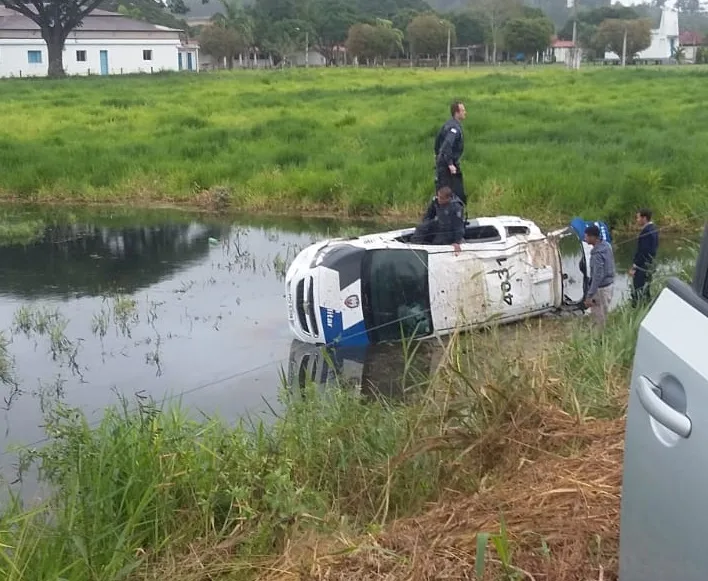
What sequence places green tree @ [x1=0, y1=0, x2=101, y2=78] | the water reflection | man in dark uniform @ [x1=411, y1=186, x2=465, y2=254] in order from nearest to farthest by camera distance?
man in dark uniform @ [x1=411, y1=186, x2=465, y2=254]
the water reflection
green tree @ [x1=0, y1=0, x2=101, y2=78]

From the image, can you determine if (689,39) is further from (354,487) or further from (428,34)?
(354,487)

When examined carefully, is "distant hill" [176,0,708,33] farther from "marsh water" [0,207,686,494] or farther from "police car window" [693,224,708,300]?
"police car window" [693,224,708,300]

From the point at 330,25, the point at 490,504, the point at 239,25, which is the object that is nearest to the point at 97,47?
the point at 239,25

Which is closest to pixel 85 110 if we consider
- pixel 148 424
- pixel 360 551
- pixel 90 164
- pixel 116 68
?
pixel 90 164

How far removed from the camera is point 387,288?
952 centimetres

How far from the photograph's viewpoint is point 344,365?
9398mm

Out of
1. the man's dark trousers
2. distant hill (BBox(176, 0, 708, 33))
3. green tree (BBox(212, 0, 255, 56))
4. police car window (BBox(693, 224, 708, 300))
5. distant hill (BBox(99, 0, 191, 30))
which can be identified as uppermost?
distant hill (BBox(176, 0, 708, 33))

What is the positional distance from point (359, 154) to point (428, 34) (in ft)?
208

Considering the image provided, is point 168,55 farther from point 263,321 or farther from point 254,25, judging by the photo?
point 263,321

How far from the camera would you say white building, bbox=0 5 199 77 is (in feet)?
209

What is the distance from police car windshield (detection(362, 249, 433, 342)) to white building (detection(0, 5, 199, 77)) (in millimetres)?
59331

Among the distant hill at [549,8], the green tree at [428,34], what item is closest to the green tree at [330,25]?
the green tree at [428,34]

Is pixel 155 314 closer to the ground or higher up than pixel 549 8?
closer to the ground

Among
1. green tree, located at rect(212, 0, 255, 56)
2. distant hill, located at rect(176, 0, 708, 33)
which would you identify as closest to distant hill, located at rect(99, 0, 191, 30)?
green tree, located at rect(212, 0, 255, 56)
